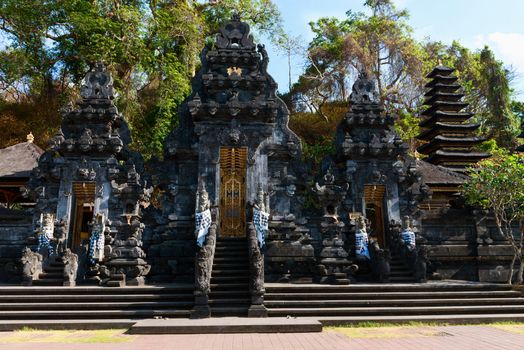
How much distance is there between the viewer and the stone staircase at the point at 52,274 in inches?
511

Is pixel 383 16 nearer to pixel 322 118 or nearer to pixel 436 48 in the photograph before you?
pixel 436 48

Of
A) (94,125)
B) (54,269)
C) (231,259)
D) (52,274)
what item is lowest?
(52,274)

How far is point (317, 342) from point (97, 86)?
13.8 meters

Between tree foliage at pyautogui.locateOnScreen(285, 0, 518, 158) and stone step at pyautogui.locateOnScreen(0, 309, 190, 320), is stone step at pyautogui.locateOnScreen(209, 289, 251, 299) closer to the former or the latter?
stone step at pyautogui.locateOnScreen(0, 309, 190, 320)

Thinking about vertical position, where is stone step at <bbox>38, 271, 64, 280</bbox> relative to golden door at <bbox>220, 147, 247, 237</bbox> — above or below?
below

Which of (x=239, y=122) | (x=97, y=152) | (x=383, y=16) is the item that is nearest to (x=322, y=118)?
(x=383, y=16)

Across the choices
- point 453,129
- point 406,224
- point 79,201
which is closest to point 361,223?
point 406,224

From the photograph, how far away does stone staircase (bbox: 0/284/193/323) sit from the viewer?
33.8 ft

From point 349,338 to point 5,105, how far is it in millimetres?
27039

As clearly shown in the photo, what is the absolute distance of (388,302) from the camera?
1112 cm

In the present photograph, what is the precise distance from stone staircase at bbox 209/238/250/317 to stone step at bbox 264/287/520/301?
0.77m

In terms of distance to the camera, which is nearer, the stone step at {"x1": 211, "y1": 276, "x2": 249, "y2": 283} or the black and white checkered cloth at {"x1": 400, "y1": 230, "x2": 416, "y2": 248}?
the stone step at {"x1": 211, "y1": 276, "x2": 249, "y2": 283}

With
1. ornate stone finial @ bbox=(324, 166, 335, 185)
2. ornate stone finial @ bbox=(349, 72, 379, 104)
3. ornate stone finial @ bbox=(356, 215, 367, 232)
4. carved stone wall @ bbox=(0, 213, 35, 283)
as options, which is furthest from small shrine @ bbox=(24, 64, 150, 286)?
ornate stone finial @ bbox=(349, 72, 379, 104)

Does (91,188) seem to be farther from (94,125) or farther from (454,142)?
(454,142)
